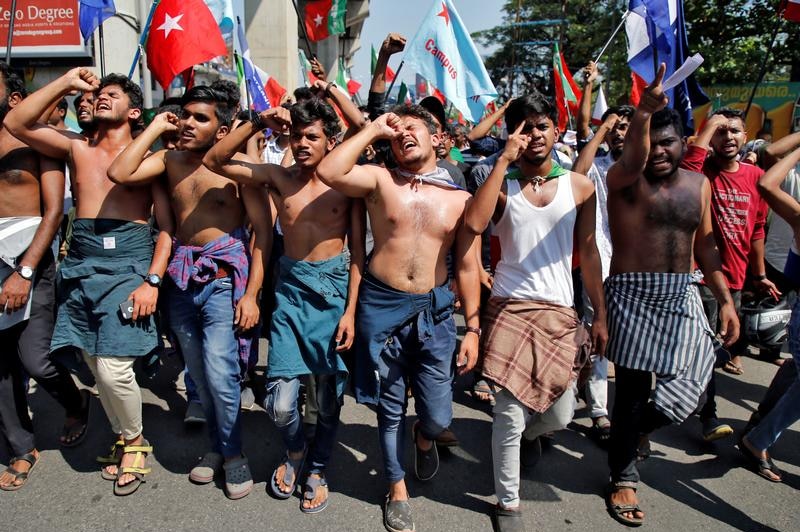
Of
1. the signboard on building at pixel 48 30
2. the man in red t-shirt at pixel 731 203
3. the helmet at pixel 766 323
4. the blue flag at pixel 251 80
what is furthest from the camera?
the signboard on building at pixel 48 30

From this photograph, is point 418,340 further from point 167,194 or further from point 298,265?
point 167,194

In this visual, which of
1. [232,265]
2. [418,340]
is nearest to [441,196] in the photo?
[418,340]

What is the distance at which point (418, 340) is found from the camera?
254cm

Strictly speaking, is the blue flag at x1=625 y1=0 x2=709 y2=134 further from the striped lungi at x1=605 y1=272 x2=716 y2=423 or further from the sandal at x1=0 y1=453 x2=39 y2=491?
the sandal at x1=0 y1=453 x2=39 y2=491

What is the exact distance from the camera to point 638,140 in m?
2.40

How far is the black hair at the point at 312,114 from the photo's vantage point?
2668mm

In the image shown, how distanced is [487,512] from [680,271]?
152cm

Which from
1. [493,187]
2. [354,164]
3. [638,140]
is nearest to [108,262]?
[354,164]

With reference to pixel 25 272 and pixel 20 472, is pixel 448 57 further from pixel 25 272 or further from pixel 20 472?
pixel 20 472

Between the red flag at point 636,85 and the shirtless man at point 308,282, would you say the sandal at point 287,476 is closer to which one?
the shirtless man at point 308,282

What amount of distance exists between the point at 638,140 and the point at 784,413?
1.75 m

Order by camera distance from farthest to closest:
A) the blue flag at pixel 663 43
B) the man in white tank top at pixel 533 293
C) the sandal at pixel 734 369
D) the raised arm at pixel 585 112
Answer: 1. the sandal at pixel 734 369
2. the raised arm at pixel 585 112
3. the blue flag at pixel 663 43
4. the man in white tank top at pixel 533 293

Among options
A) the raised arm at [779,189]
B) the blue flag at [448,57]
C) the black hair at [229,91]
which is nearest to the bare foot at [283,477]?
the black hair at [229,91]

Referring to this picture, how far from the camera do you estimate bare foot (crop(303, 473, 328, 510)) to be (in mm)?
2645
